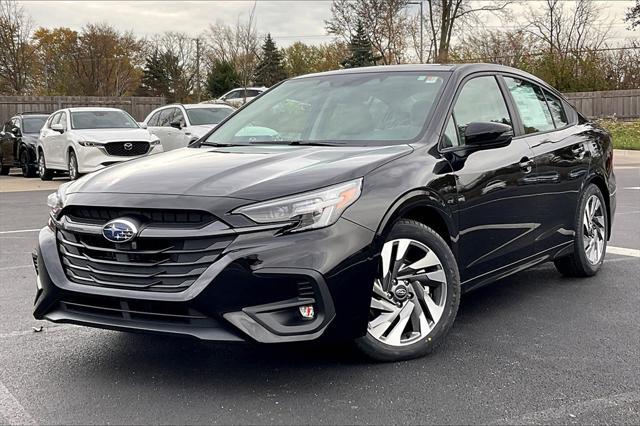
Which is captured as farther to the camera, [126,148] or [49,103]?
[49,103]

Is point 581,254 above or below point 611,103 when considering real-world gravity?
below

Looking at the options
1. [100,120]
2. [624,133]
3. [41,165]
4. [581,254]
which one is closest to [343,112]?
[581,254]

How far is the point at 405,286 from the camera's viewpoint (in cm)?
378

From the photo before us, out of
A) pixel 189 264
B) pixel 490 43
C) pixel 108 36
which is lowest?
pixel 189 264

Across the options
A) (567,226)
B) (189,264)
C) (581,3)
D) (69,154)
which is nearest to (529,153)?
(567,226)

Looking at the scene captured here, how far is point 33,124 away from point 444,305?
57.4 ft

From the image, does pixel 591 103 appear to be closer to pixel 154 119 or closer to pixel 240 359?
pixel 154 119

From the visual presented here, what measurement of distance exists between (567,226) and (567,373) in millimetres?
1936

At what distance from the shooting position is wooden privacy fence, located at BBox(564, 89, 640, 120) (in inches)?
1184

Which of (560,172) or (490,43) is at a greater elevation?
(490,43)

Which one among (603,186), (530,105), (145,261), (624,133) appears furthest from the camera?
(624,133)

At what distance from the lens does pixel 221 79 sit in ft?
163

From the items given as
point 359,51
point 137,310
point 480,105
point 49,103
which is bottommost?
point 137,310

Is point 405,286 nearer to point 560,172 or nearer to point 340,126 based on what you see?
point 340,126
